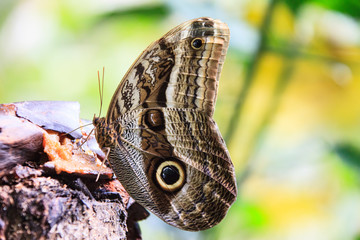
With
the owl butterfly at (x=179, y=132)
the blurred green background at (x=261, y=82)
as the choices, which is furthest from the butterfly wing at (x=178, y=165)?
the blurred green background at (x=261, y=82)

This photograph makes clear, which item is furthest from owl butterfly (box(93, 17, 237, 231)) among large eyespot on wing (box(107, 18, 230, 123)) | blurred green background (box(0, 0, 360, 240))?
blurred green background (box(0, 0, 360, 240))

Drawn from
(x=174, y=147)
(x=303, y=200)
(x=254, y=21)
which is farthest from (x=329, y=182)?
(x=174, y=147)

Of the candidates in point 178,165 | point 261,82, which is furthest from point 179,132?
point 261,82

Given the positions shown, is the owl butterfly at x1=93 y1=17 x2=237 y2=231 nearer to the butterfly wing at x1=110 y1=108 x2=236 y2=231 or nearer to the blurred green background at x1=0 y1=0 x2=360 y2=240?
the butterfly wing at x1=110 y1=108 x2=236 y2=231

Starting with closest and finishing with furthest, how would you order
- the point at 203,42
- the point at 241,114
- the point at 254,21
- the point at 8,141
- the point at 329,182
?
the point at 8,141 < the point at 203,42 < the point at 241,114 < the point at 254,21 < the point at 329,182

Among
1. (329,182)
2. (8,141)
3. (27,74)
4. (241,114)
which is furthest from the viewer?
(27,74)

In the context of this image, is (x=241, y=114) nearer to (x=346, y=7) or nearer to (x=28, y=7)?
(x=346, y=7)

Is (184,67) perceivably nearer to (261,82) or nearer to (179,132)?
(179,132)
